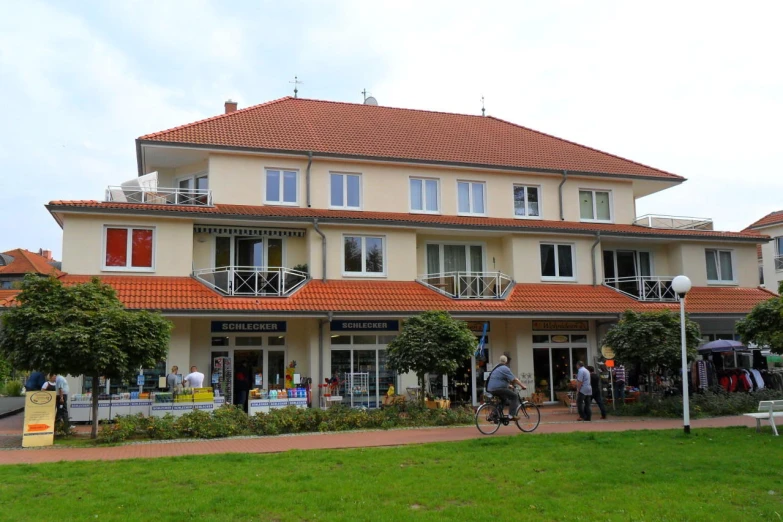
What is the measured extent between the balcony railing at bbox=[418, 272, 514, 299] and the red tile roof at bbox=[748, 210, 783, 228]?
20.1 meters

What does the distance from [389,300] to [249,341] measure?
439 cm

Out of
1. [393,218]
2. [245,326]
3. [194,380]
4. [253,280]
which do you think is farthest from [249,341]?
[393,218]

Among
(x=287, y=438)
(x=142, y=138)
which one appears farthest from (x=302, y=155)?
(x=287, y=438)

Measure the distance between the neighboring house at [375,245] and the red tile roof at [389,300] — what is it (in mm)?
69

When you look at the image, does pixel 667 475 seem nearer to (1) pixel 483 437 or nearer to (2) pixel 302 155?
(1) pixel 483 437

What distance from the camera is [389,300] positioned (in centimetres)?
2120

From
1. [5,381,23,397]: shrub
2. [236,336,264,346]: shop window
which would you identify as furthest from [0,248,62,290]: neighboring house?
[236,336,264,346]: shop window

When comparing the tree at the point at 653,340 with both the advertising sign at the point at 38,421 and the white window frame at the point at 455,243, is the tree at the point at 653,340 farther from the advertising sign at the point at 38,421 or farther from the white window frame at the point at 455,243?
the advertising sign at the point at 38,421

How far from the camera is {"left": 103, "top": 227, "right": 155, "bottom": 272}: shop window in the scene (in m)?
20.3

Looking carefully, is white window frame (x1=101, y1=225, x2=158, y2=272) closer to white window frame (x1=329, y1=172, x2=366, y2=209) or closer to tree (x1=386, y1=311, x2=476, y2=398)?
white window frame (x1=329, y1=172, x2=366, y2=209)

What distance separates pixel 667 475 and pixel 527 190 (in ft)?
57.2

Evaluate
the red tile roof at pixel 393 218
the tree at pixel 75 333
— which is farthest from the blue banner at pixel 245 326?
the tree at pixel 75 333

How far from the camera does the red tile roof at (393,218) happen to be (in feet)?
A: 66.8

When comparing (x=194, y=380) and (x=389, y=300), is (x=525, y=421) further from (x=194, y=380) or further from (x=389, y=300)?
(x=194, y=380)
